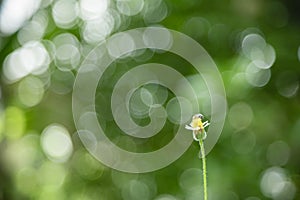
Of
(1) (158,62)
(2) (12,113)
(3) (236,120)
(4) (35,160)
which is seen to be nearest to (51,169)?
(4) (35,160)

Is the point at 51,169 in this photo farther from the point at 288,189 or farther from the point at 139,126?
the point at 288,189

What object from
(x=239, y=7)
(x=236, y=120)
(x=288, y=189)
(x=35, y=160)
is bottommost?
(x=288, y=189)

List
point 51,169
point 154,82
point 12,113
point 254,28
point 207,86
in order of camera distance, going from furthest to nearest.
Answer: point 51,169 < point 12,113 < point 154,82 < point 254,28 < point 207,86

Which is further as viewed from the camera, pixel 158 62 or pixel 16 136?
pixel 16 136
